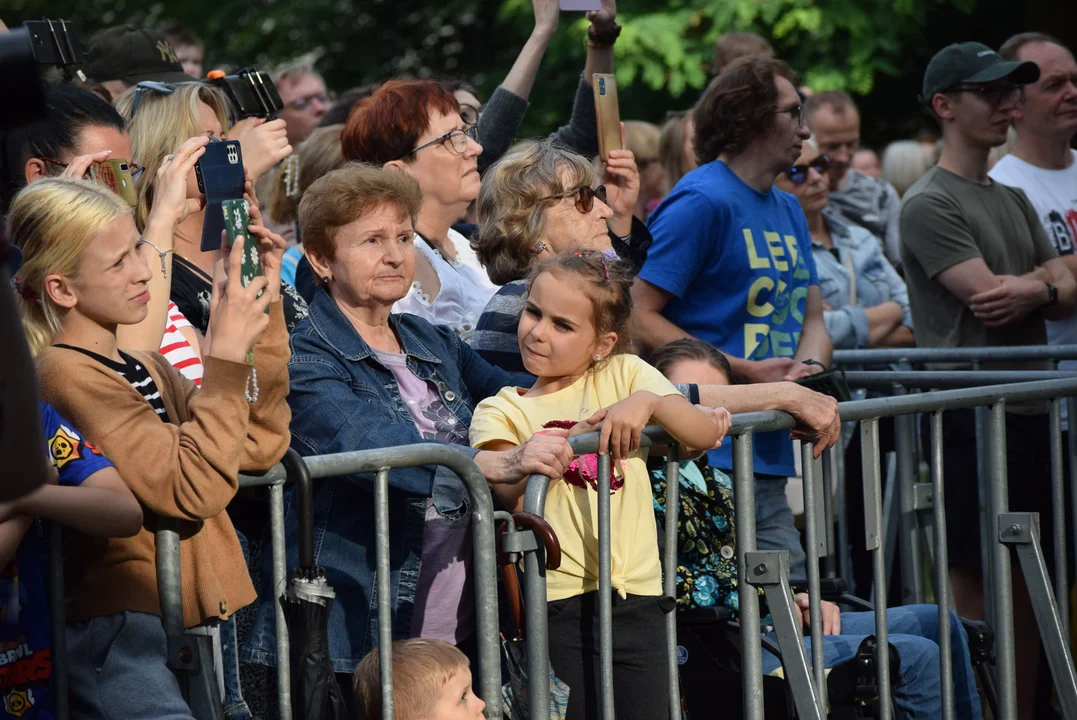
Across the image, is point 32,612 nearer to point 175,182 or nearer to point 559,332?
point 175,182

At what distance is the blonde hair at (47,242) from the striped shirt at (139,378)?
0.06 meters

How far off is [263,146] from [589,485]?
4.07 ft

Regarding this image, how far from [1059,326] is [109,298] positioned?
4.49m

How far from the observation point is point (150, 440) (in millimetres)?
2779

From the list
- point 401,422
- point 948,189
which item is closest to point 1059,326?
point 948,189

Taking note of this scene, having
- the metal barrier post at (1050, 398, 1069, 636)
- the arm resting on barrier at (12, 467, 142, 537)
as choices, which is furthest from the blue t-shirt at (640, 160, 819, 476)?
the arm resting on barrier at (12, 467, 142, 537)

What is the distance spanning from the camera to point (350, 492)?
11.1 ft

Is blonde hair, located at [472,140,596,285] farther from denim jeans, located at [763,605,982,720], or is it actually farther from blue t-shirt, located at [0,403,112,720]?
blue t-shirt, located at [0,403,112,720]

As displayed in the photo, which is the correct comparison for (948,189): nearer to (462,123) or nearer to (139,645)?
(462,123)

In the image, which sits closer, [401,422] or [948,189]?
[401,422]

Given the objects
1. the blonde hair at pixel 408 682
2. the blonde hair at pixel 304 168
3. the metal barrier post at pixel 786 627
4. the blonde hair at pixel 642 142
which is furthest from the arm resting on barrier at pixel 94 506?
the blonde hair at pixel 642 142

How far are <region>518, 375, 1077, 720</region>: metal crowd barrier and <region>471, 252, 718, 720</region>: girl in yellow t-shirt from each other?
2.4 inches

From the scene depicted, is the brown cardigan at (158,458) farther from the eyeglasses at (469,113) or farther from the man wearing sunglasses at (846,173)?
the man wearing sunglasses at (846,173)

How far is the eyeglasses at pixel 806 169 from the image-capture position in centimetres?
682
